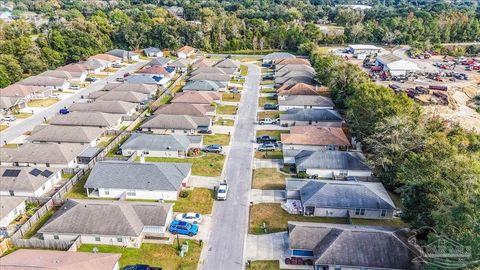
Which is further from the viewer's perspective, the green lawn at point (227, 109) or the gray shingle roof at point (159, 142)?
the green lawn at point (227, 109)

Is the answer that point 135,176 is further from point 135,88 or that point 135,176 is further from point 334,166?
point 135,88

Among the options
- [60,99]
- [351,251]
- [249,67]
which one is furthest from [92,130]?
[249,67]

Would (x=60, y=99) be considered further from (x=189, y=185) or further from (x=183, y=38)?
(x=183, y=38)

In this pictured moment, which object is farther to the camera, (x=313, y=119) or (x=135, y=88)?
(x=135, y=88)

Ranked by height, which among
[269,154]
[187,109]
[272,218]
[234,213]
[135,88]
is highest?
[135,88]

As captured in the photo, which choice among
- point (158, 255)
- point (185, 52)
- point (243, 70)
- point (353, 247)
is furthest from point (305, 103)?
point (185, 52)

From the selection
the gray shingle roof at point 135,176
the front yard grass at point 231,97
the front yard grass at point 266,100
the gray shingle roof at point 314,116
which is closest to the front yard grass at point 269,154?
the gray shingle roof at point 314,116

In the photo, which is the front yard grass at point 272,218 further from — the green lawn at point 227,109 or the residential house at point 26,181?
the green lawn at point 227,109
